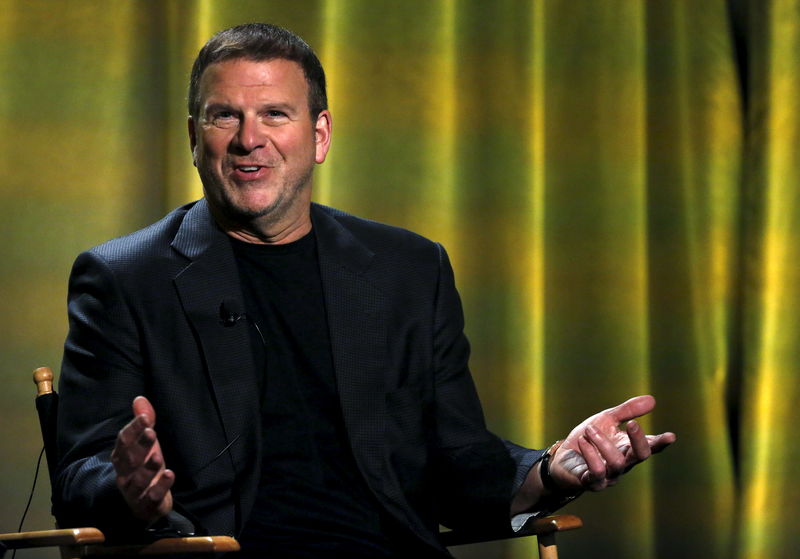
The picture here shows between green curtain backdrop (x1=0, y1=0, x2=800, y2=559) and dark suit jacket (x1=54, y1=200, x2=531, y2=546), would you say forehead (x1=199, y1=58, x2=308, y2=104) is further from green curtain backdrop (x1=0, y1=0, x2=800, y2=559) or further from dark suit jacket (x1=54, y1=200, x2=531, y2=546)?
green curtain backdrop (x1=0, y1=0, x2=800, y2=559)

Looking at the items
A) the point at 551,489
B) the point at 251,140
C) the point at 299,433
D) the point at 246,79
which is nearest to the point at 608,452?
the point at 551,489

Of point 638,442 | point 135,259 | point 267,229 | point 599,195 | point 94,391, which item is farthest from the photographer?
point 599,195

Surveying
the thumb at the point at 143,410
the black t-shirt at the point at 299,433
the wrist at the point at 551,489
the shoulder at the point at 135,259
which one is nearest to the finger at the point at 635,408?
the wrist at the point at 551,489

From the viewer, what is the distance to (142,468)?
1.65 metres

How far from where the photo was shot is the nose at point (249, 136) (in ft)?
7.03

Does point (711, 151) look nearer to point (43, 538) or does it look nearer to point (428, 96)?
point (428, 96)

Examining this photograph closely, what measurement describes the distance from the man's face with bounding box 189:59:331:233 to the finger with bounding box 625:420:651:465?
2.66 ft

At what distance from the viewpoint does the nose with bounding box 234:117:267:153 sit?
214cm

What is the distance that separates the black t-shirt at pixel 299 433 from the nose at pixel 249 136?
216 millimetres

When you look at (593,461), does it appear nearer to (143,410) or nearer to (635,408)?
(635,408)

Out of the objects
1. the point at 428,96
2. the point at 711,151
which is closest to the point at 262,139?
the point at 428,96

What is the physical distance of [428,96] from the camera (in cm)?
318

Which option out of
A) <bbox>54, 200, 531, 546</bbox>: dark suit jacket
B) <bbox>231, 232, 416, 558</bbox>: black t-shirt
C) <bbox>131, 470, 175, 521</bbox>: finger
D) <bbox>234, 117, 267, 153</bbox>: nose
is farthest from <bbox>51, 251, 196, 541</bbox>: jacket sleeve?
<bbox>234, 117, 267, 153</bbox>: nose

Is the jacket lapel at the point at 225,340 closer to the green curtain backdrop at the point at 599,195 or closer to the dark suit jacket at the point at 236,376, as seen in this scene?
the dark suit jacket at the point at 236,376
